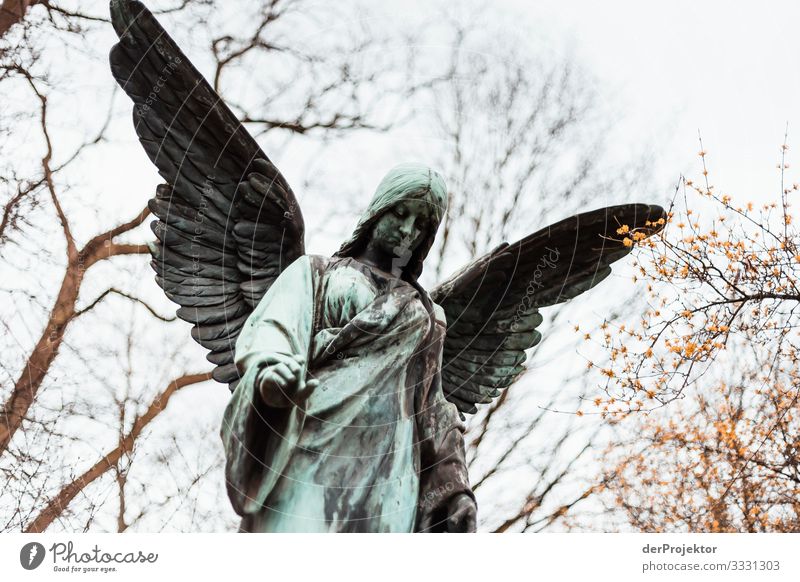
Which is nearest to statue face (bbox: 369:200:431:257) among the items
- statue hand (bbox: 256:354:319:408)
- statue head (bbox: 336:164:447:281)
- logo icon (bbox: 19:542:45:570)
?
statue head (bbox: 336:164:447:281)

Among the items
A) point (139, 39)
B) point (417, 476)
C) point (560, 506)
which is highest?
point (560, 506)

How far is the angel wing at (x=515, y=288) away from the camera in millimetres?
5129

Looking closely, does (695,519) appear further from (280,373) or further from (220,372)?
(280,373)

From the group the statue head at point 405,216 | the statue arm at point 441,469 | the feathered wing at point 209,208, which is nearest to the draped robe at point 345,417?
the statue arm at point 441,469

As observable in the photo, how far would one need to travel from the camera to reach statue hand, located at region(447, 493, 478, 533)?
424 cm

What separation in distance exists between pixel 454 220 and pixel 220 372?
4883 millimetres

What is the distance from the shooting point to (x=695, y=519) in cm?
957

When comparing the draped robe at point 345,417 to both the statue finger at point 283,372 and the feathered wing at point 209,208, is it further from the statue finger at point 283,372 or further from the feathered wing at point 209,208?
the feathered wing at point 209,208

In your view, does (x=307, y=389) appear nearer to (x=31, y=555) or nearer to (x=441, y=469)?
(x=441, y=469)

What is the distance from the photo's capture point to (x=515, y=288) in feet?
17.3

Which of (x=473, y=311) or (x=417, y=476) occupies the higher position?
(x=473, y=311)

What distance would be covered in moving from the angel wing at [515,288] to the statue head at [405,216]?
20.3 inches

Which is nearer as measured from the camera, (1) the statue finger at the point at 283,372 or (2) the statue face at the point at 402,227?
(1) the statue finger at the point at 283,372

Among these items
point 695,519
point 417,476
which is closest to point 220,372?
point 417,476
